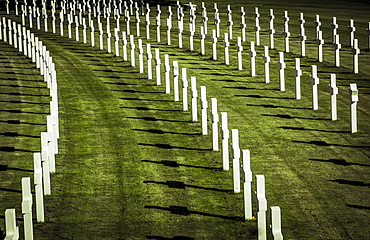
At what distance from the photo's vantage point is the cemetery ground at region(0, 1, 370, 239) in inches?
443

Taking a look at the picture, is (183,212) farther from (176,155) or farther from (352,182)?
(176,155)

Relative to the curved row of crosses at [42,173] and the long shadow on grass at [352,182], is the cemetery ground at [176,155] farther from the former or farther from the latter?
the curved row of crosses at [42,173]

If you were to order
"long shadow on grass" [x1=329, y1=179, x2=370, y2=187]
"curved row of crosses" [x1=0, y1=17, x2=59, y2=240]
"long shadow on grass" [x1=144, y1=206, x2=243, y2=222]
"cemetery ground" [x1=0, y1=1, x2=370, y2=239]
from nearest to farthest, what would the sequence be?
"curved row of crosses" [x1=0, y1=17, x2=59, y2=240] → "cemetery ground" [x1=0, y1=1, x2=370, y2=239] → "long shadow on grass" [x1=144, y1=206, x2=243, y2=222] → "long shadow on grass" [x1=329, y1=179, x2=370, y2=187]

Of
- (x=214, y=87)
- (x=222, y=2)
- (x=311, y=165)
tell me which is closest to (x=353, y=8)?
(x=222, y=2)

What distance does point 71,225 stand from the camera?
11242 millimetres

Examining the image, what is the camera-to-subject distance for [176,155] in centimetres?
1505

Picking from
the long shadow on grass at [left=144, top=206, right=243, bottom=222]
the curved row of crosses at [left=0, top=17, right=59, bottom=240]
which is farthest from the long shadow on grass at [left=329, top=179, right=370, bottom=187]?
the curved row of crosses at [left=0, top=17, right=59, bottom=240]

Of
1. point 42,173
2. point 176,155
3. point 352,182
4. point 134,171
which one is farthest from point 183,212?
point 176,155

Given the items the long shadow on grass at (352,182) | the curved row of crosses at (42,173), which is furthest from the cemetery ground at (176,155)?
the curved row of crosses at (42,173)

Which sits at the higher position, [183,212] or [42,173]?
[42,173]

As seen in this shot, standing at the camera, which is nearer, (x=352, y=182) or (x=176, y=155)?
(x=352, y=182)

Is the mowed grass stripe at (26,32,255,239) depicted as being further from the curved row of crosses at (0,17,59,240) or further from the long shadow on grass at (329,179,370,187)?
the long shadow on grass at (329,179,370,187)

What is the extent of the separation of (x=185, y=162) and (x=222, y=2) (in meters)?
36.4

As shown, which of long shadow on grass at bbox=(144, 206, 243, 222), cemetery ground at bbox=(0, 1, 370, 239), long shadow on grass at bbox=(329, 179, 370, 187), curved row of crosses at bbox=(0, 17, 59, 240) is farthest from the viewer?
long shadow on grass at bbox=(329, 179, 370, 187)
